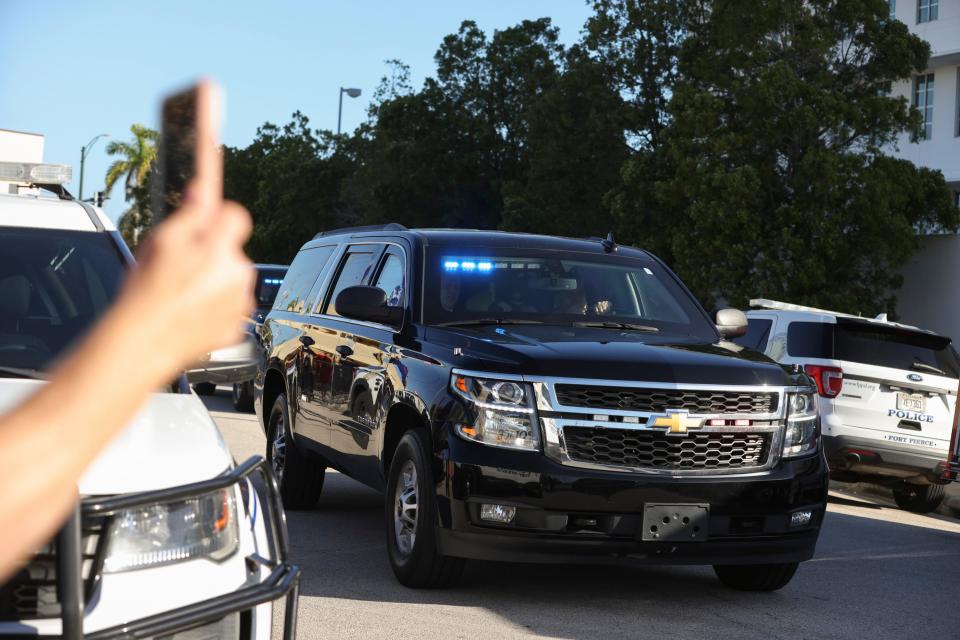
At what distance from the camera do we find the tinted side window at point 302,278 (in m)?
9.19

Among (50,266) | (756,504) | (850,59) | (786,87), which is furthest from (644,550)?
(850,59)

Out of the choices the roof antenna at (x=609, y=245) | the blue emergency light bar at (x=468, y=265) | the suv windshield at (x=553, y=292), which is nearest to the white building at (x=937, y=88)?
the roof antenna at (x=609, y=245)

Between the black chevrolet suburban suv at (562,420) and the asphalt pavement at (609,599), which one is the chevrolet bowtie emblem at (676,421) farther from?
the asphalt pavement at (609,599)

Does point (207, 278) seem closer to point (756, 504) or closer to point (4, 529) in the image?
point (4, 529)

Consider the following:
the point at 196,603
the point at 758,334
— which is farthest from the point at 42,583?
the point at 758,334

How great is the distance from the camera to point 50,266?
478 cm

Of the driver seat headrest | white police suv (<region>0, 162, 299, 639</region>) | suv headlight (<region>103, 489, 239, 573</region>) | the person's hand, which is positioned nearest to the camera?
the person's hand

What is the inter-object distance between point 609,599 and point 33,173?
133 inches

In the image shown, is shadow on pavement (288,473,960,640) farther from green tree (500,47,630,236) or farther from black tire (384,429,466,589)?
green tree (500,47,630,236)

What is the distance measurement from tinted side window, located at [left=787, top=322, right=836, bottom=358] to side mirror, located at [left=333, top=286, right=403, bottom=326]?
6.24 metres

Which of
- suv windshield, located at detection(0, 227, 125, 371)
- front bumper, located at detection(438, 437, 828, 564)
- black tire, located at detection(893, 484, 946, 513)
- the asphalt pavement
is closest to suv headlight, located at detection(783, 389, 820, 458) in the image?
front bumper, located at detection(438, 437, 828, 564)

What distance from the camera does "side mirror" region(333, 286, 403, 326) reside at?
7133 millimetres

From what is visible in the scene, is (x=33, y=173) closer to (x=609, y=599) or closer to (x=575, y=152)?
(x=609, y=599)

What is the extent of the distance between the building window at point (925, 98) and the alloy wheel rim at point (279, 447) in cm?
2961
